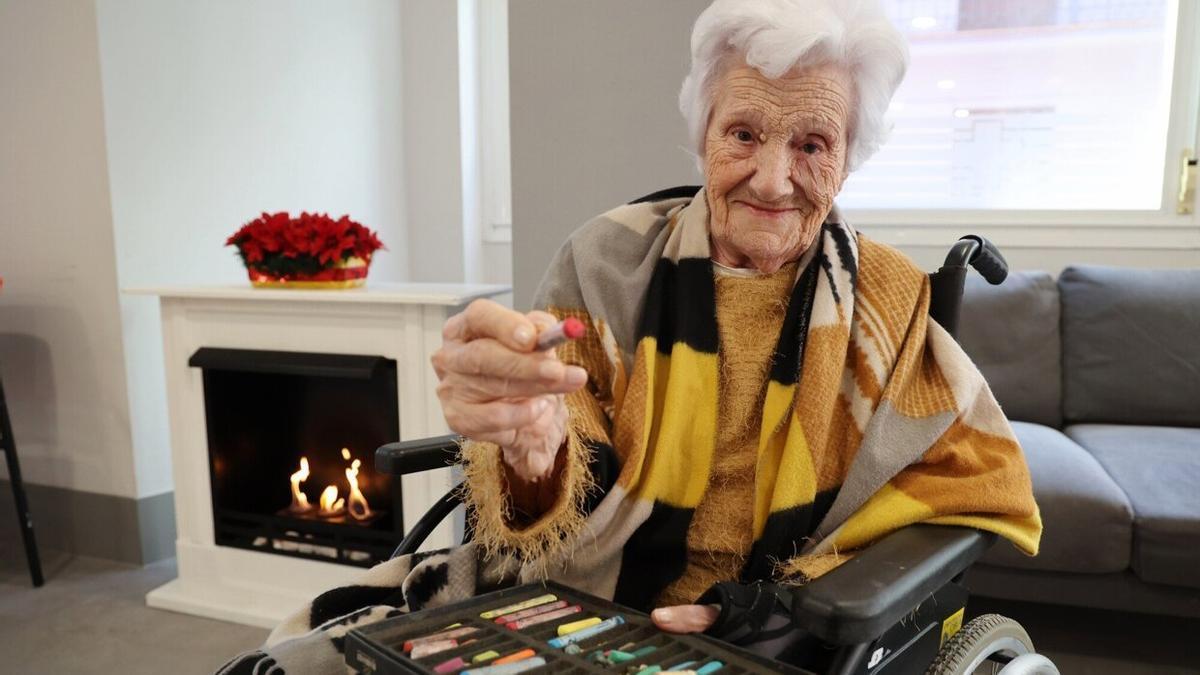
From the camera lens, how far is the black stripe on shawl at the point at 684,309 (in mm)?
1095

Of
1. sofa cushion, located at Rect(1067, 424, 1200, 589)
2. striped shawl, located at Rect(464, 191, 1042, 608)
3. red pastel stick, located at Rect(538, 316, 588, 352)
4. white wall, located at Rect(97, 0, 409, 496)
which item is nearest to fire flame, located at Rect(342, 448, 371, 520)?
white wall, located at Rect(97, 0, 409, 496)

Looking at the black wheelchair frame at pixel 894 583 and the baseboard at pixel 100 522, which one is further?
the baseboard at pixel 100 522

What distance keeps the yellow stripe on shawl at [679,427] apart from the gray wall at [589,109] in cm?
77

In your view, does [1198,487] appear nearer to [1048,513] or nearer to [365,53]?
[1048,513]

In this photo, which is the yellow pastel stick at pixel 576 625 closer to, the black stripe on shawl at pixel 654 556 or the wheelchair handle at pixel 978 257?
the black stripe on shawl at pixel 654 556

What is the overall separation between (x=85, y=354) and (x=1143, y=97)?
361 cm

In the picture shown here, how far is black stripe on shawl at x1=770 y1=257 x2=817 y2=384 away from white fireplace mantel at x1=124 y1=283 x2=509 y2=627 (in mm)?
986

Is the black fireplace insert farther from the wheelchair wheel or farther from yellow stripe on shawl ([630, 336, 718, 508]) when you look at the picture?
the wheelchair wheel

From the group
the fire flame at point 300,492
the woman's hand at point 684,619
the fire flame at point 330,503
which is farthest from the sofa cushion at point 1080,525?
the fire flame at point 300,492

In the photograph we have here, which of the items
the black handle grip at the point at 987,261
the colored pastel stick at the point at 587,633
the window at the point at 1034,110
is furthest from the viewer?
the window at the point at 1034,110

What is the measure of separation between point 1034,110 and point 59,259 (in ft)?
10.9

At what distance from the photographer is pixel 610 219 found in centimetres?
120

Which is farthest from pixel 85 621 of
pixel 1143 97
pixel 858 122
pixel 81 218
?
pixel 1143 97

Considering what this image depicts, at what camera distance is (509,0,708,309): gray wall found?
1729 millimetres
